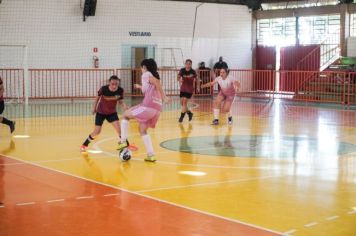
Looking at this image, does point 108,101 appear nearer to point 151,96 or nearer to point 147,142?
point 151,96

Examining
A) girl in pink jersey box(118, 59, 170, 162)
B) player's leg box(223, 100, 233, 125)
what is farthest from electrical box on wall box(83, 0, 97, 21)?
girl in pink jersey box(118, 59, 170, 162)

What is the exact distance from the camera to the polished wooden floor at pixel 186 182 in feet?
24.1

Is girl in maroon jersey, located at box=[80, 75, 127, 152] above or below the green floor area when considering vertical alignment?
above

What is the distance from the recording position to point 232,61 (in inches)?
1570

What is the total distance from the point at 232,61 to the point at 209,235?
33568mm

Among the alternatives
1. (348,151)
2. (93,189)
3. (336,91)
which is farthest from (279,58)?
(93,189)

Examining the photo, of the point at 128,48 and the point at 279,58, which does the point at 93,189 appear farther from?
the point at 279,58

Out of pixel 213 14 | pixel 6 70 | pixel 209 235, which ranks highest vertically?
pixel 213 14

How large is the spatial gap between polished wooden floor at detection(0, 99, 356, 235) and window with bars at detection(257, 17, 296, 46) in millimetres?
21235

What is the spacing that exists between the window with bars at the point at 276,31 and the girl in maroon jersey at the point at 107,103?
26.9 meters

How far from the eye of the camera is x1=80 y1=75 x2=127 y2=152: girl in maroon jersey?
13219mm

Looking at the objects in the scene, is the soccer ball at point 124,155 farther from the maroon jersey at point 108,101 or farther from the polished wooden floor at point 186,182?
the maroon jersey at point 108,101

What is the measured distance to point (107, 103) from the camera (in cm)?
1336

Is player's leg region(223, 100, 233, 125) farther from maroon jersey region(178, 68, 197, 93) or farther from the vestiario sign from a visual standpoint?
the vestiario sign
